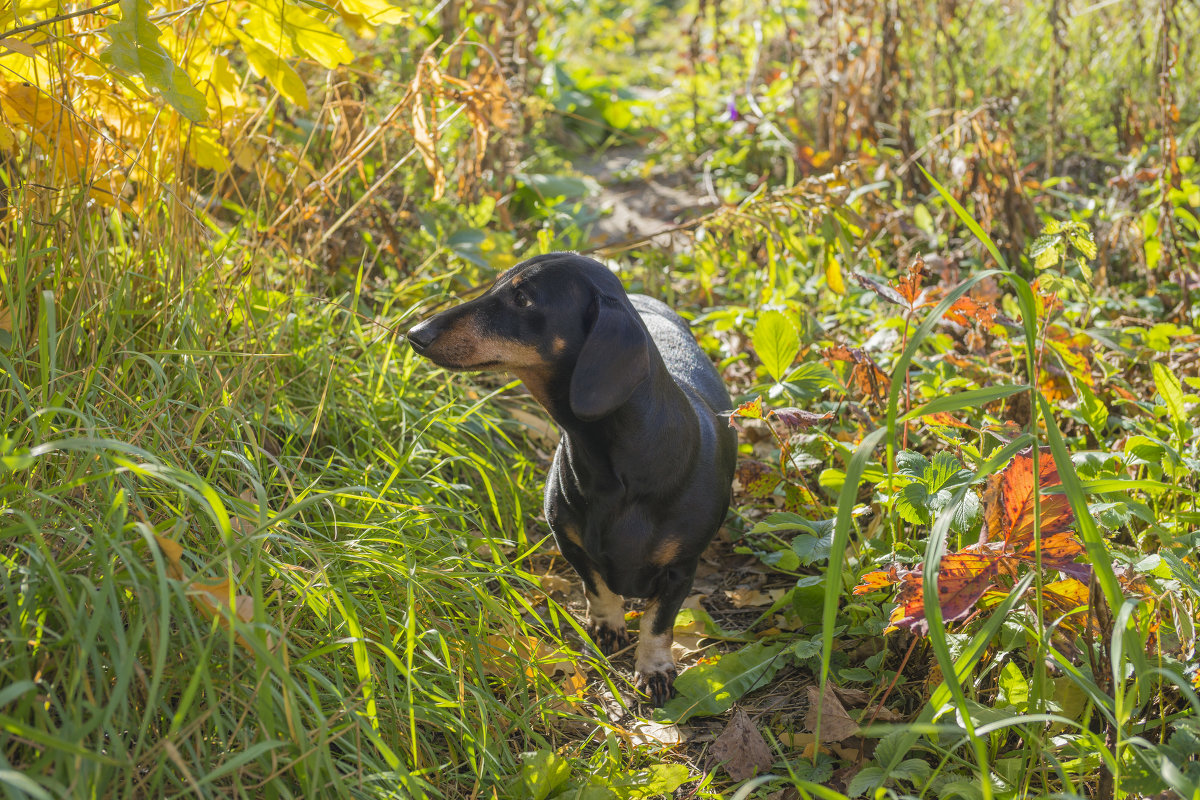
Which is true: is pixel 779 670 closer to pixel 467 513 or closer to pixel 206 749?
pixel 467 513

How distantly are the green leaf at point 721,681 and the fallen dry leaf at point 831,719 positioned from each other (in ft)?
0.66

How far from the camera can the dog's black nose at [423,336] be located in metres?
2.21

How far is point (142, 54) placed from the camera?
66.4 inches

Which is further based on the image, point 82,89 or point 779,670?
point 779,670

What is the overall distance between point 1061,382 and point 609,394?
1.80 metres

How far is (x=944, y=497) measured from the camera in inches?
80.6

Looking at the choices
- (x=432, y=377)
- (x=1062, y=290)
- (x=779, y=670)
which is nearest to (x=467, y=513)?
(x=432, y=377)

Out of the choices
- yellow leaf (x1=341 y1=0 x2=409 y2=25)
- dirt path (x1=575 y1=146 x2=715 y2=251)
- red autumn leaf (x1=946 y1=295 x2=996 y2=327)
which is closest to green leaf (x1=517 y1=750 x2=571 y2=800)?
red autumn leaf (x1=946 y1=295 x2=996 y2=327)

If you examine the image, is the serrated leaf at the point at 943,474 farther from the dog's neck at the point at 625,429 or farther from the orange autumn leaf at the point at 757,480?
the orange autumn leaf at the point at 757,480

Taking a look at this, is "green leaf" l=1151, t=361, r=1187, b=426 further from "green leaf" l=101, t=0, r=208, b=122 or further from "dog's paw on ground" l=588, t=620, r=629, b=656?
"green leaf" l=101, t=0, r=208, b=122

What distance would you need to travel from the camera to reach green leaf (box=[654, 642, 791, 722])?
2.32 metres

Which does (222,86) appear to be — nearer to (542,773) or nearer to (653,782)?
(542,773)

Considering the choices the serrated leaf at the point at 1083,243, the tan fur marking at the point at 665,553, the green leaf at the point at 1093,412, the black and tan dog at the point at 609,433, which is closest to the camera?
the black and tan dog at the point at 609,433

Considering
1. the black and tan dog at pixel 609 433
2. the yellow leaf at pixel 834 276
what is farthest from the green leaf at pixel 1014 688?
the yellow leaf at pixel 834 276
